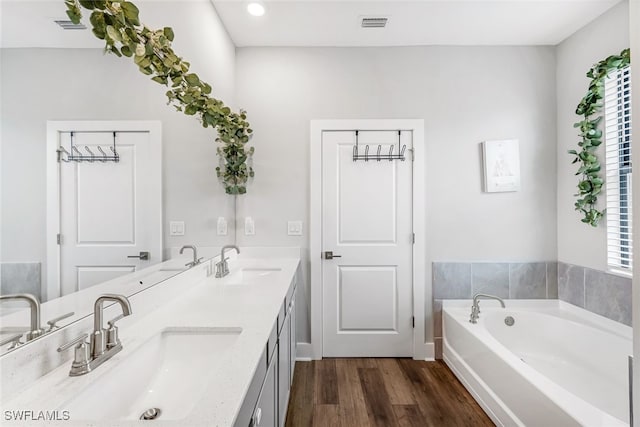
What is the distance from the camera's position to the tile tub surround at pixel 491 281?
274 centimetres

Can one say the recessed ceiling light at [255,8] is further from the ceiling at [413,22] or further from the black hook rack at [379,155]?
the black hook rack at [379,155]

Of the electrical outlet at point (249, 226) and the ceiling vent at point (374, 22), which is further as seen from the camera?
the electrical outlet at point (249, 226)

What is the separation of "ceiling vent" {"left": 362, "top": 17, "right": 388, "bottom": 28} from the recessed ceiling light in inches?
31.3

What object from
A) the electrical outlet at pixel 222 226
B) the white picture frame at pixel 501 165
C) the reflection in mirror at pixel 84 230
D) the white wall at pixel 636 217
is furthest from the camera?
the white picture frame at pixel 501 165

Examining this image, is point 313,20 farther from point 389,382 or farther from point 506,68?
point 389,382

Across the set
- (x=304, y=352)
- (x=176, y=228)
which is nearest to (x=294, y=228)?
(x=304, y=352)

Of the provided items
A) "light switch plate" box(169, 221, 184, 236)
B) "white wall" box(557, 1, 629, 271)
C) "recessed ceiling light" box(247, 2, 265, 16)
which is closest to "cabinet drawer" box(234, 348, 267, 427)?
"light switch plate" box(169, 221, 184, 236)

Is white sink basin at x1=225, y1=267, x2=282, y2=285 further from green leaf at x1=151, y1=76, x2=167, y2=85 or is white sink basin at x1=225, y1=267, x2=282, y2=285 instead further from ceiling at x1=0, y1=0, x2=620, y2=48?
ceiling at x1=0, y1=0, x2=620, y2=48

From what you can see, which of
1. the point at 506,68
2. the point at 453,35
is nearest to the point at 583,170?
the point at 506,68

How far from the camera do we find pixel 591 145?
92.9 inches

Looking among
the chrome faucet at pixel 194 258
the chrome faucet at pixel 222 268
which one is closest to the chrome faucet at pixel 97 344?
the chrome faucet at pixel 194 258

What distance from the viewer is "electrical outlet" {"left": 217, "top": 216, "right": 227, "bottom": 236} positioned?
7.59 ft

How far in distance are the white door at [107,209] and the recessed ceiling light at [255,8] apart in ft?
4.88

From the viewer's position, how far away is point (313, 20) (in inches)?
93.9
